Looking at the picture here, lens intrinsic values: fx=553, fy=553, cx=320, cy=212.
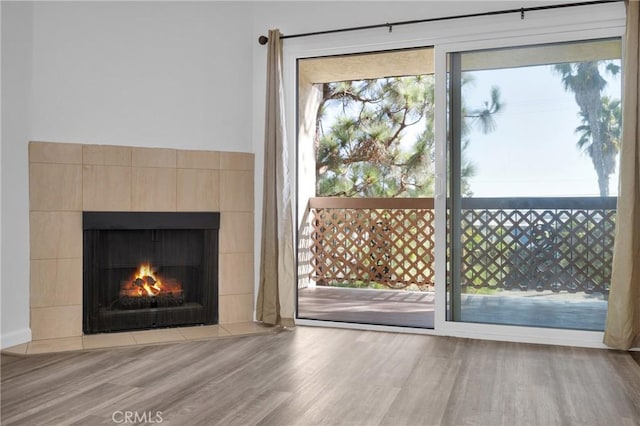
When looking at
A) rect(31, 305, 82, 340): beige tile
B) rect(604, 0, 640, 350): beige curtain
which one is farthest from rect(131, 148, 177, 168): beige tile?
rect(604, 0, 640, 350): beige curtain

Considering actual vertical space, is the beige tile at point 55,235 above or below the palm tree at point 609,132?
below

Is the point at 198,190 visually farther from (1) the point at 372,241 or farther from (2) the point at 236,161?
(1) the point at 372,241

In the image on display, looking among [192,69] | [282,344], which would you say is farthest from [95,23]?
[282,344]

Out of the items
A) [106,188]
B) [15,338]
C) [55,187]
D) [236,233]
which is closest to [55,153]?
[55,187]

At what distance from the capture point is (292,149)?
13.3 ft

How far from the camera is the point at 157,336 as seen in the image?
3.57 meters

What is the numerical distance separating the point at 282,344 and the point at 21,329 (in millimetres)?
1583

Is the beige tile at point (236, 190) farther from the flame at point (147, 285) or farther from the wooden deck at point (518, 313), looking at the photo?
the wooden deck at point (518, 313)

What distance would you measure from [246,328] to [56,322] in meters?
1.21

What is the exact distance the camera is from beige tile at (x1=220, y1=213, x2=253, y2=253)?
3.99 metres

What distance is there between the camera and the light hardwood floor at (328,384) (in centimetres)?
222

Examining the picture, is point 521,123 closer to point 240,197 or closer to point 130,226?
point 240,197

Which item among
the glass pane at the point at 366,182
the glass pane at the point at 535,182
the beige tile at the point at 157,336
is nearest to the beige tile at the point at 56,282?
the beige tile at the point at 157,336

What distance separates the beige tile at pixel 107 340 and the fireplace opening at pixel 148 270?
9 cm
